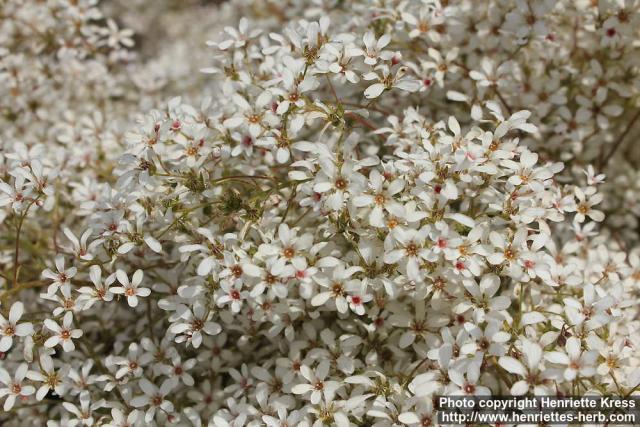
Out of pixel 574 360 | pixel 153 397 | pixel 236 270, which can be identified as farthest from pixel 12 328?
pixel 574 360

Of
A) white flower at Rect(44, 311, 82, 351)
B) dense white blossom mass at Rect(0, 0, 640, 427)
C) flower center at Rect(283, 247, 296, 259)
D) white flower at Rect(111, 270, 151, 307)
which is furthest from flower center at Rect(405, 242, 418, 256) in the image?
white flower at Rect(44, 311, 82, 351)

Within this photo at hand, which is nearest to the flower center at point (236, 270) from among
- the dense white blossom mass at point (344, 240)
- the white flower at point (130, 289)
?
the dense white blossom mass at point (344, 240)

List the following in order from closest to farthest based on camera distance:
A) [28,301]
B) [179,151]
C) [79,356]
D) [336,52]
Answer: [336,52] < [179,151] < [79,356] < [28,301]

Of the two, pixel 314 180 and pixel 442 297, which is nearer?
pixel 314 180

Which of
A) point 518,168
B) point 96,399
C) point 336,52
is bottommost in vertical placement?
point 96,399

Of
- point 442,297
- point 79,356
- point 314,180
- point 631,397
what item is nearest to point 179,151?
point 314,180

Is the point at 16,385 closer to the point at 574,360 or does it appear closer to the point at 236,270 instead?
the point at 236,270

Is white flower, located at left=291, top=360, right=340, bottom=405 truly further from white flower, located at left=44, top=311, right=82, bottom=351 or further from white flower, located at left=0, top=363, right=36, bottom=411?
white flower, located at left=0, top=363, right=36, bottom=411

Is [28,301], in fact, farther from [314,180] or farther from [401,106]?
[401,106]
